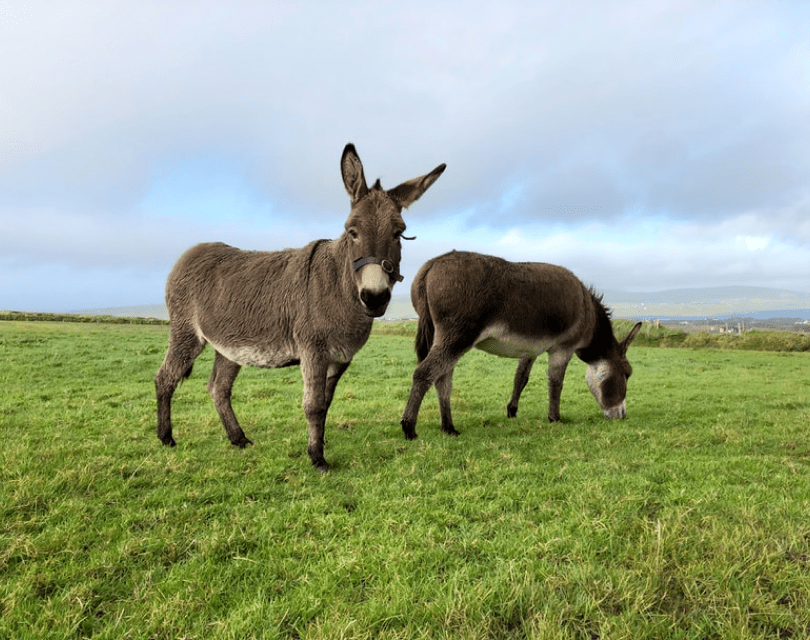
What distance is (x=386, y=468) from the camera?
518cm

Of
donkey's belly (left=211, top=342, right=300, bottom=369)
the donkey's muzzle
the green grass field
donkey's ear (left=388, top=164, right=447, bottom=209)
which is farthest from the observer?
donkey's belly (left=211, top=342, right=300, bottom=369)

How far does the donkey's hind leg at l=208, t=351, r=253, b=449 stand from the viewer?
6203 millimetres

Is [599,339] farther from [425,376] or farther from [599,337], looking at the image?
[425,376]

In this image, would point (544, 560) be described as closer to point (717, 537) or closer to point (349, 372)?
point (717, 537)

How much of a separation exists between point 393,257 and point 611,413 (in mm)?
6398

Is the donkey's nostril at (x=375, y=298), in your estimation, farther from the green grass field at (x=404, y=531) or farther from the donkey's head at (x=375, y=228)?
the green grass field at (x=404, y=531)

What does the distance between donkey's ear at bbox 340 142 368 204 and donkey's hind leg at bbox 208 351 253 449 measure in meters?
3.21

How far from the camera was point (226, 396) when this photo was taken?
251 inches

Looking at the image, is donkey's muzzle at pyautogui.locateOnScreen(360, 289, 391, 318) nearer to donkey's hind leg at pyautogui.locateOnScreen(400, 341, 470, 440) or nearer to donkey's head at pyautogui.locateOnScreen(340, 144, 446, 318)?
donkey's head at pyautogui.locateOnScreen(340, 144, 446, 318)

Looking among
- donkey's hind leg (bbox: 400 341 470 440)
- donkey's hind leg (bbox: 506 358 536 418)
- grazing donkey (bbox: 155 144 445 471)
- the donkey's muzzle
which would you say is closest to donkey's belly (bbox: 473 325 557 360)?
donkey's hind leg (bbox: 400 341 470 440)

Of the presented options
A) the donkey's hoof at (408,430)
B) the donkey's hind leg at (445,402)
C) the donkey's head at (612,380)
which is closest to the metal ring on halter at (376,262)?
the donkey's hoof at (408,430)

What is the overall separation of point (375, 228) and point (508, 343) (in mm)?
3567

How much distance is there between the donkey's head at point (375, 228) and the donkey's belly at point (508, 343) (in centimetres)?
264

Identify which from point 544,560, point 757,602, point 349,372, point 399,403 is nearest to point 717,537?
point 757,602
